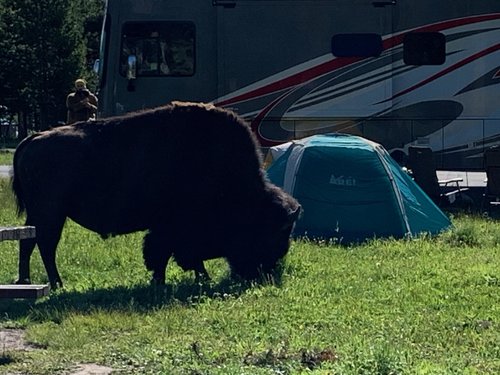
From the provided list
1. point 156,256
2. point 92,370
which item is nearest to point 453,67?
point 156,256

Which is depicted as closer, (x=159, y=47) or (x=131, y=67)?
(x=131, y=67)

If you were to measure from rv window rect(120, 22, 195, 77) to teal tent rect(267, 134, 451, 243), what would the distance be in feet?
14.6

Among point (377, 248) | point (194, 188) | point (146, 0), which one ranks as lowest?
point (377, 248)

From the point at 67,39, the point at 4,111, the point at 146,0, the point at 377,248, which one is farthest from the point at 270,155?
the point at 4,111

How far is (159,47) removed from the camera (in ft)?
55.2

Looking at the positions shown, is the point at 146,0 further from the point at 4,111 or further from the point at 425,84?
the point at 4,111

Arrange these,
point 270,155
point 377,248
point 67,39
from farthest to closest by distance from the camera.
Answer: point 67,39 → point 270,155 → point 377,248

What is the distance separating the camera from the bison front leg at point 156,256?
384 inches

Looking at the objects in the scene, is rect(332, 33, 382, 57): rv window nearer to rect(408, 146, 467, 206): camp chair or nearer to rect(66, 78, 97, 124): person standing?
rect(408, 146, 467, 206): camp chair

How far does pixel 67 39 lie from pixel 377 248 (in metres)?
32.3

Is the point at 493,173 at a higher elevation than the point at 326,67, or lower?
lower

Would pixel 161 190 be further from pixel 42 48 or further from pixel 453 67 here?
Result: pixel 42 48

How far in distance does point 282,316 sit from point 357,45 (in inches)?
373

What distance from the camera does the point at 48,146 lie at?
962 centimetres
